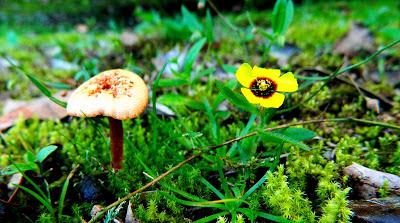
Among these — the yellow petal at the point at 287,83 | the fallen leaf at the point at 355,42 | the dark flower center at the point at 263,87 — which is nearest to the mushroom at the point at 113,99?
the dark flower center at the point at 263,87

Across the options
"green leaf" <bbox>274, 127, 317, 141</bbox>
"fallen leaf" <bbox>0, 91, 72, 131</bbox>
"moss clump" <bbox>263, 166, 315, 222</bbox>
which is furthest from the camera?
"fallen leaf" <bbox>0, 91, 72, 131</bbox>

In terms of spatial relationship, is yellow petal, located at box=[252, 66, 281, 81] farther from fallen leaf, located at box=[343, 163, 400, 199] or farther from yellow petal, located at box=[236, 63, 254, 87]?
fallen leaf, located at box=[343, 163, 400, 199]

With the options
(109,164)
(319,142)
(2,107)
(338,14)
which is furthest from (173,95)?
(338,14)

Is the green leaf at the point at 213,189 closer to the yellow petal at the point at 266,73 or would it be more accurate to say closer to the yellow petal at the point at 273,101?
the yellow petal at the point at 273,101

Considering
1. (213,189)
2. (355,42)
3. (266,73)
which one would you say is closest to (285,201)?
(213,189)

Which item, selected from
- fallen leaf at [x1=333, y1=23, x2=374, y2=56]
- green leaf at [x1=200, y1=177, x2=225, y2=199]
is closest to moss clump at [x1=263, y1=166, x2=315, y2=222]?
green leaf at [x1=200, y1=177, x2=225, y2=199]

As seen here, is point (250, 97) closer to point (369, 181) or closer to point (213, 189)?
point (213, 189)
